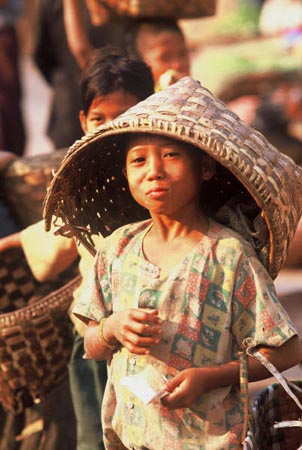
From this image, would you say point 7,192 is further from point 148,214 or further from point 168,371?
point 168,371

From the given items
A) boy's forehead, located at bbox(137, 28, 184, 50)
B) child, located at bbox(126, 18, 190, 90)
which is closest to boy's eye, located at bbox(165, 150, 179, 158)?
child, located at bbox(126, 18, 190, 90)

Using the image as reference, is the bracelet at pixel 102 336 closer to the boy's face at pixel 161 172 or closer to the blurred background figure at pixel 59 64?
the boy's face at pixel 161 172

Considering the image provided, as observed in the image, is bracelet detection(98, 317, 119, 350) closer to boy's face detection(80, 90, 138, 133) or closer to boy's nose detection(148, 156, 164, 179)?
boy's nose detection(148, 156, 164, 179)

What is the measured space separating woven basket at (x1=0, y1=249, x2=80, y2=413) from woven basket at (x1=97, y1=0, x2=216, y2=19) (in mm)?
2271

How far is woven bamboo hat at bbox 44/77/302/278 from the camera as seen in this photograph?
3.10 meters

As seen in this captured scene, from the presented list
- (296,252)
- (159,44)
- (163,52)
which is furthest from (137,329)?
(159,44)

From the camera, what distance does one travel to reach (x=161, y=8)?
20.9ft

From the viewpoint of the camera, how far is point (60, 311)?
14.6 ft

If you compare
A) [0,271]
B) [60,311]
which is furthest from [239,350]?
[0,271]

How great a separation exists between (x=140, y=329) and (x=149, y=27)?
3517 millimetres

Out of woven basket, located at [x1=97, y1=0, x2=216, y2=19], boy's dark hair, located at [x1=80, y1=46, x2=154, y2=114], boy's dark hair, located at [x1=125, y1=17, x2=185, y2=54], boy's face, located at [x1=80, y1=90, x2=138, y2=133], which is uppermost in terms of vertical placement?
woven basket, located at [x1=97, y1=0, x2=216, y2=19]

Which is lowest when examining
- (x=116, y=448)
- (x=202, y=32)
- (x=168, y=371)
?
(x=116, y=448)

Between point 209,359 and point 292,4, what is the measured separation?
39.9 feet

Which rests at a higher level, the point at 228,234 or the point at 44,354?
the point at 228,234
